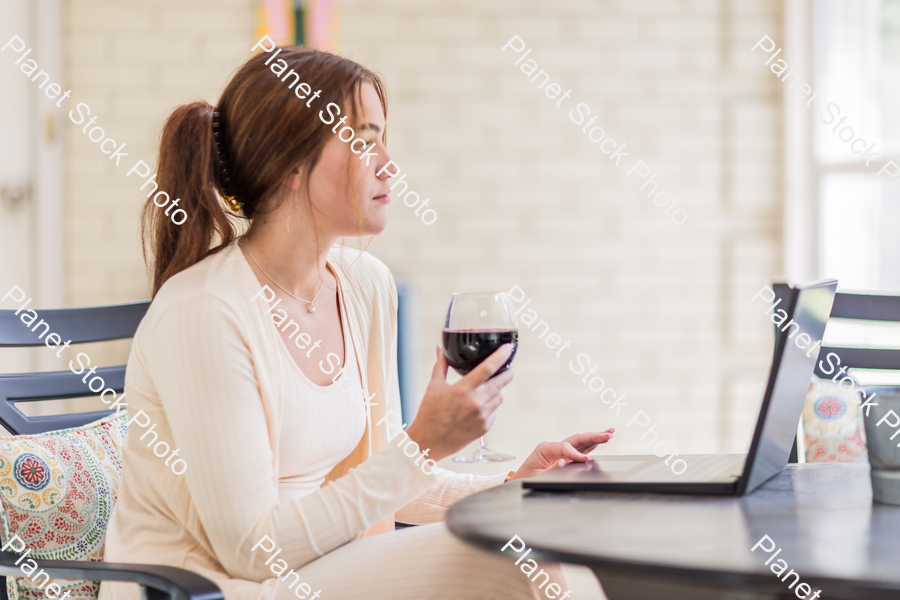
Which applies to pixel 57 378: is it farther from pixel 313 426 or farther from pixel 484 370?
pixel 484 370

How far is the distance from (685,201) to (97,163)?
8.20ft

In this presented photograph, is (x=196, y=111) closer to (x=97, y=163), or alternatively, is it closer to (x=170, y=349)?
(x=170, y=349)

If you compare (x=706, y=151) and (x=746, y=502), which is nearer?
(x=746, y=502)

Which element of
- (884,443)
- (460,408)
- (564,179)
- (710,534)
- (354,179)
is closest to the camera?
(710,534)

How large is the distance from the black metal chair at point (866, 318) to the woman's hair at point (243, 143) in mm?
1049

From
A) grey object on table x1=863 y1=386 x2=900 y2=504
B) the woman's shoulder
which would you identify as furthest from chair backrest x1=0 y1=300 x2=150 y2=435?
grey object on table x1=863 y1=386 x2=900 y2=504

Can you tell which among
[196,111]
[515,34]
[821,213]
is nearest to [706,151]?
[821,213]

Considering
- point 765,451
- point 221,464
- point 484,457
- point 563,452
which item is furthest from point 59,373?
point 765,451

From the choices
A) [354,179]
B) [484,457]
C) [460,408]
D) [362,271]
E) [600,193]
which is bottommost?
[484,457]

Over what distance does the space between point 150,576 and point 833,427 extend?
150 centimetres

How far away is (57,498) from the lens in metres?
1.41

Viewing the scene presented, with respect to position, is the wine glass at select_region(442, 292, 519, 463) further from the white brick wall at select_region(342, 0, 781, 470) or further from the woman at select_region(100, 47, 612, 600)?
the white brick wall at select_region(342, 0, 781, 470)

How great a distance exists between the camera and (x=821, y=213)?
372cm

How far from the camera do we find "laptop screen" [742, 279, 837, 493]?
0.95 meters
